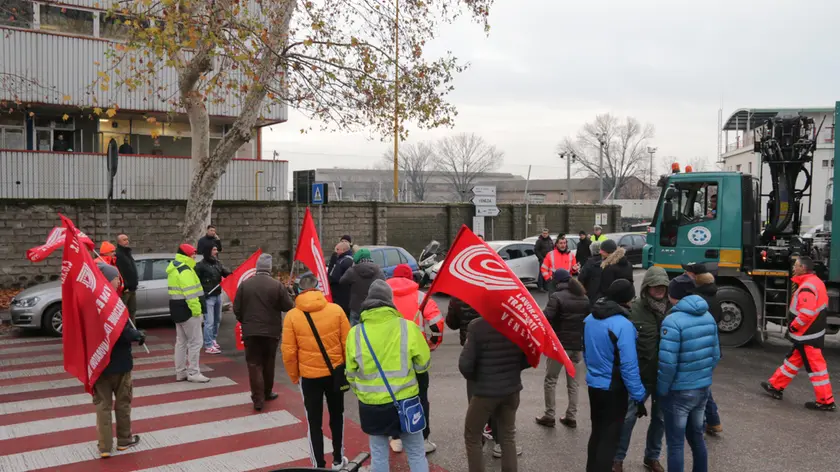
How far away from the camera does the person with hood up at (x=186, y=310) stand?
8430 millimetres

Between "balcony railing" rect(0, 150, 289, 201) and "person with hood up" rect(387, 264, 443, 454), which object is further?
"balcony railing" rect(0, 150, 289, 201)

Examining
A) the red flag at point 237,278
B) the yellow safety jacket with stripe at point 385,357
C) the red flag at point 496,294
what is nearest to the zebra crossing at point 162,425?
the red flag at point 237,278

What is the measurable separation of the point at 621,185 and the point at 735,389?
68.7 meters

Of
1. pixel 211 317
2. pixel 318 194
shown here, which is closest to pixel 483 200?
pixel 318 194

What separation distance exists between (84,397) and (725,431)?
7.49 metres

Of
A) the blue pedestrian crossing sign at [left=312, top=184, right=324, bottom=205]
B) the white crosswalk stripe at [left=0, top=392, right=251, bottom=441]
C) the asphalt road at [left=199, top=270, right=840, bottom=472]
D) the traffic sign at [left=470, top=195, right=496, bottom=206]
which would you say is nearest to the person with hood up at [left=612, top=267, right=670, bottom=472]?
the asphalt road at [left=199, top=270, right=840, bottom=472]

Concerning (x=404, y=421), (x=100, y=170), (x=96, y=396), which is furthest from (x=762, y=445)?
(x=100, y=170)

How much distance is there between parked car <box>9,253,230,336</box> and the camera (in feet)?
38.5

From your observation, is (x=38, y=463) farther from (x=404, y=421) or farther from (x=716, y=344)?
(x=716, y=344)

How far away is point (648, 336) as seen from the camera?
552cm

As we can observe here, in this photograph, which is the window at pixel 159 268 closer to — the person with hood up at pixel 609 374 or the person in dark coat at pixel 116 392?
the person in dark coat at pixel 116 392

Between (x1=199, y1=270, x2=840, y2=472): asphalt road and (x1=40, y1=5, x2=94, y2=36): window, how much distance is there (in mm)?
15776

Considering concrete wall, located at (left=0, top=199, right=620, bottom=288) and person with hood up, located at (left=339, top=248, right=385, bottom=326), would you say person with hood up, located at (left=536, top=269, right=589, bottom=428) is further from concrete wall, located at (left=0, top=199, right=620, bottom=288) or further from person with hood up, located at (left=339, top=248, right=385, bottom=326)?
concrete wall, located at (left=0, top=199, right=620, bottom=288)

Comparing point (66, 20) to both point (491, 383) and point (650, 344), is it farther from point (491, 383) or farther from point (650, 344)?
point (650, 344)
